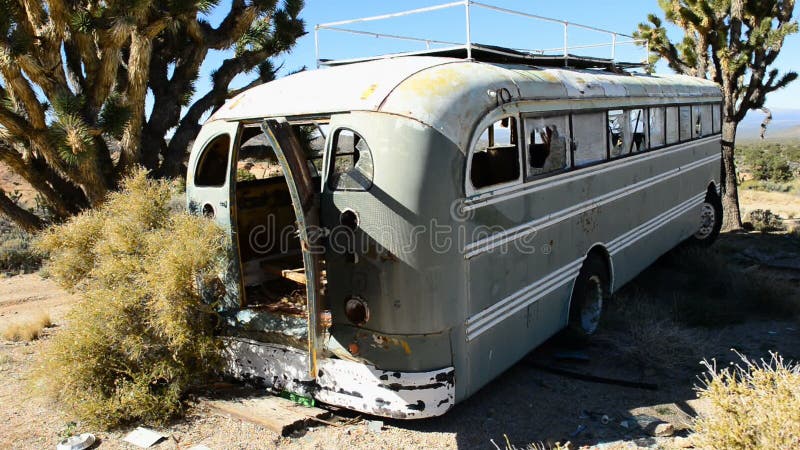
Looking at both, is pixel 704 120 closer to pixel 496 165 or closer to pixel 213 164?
pixel 496 165

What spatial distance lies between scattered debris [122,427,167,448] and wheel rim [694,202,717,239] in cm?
931

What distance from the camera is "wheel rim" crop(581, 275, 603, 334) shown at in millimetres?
6402

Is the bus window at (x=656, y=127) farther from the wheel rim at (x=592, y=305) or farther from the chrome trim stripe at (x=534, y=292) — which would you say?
the wheel rim at (x=592, y=305)

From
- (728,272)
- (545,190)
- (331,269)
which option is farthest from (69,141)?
(728,272)

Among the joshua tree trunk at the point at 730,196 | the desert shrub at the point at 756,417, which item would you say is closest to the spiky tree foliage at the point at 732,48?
the joshua tree trunk at the point at 730,196

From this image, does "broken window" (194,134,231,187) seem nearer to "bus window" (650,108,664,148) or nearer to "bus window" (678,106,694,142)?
"bus window" (650,108,664,148)

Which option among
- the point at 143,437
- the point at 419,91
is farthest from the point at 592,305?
the point at 143,437

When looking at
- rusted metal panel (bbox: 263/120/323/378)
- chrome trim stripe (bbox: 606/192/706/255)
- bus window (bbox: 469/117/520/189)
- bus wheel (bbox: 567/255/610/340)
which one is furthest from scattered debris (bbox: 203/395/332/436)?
chrome trim stripe (bbox: 606/192/706/255)

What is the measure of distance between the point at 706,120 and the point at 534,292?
6203mm

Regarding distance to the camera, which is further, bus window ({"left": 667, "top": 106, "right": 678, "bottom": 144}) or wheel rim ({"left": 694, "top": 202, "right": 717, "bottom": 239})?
wheel rim ({"left": 694, "top": 202, "right": 717, "bottom": 239})

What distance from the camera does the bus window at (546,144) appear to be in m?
4.98

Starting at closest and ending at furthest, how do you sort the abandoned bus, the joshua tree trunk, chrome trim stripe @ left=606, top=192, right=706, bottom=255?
the abandoned bus
chrome trim stripe @ left=606, top=192, right=706, bottom=255
the joshua tree trunk

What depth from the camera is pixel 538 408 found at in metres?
4.95

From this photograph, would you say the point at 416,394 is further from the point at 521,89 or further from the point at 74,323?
the point at 74,323
